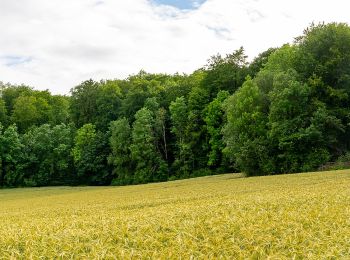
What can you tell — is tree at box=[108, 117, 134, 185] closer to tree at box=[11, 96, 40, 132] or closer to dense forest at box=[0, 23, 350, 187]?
dense forest at box=[0, 23, 350, 187]

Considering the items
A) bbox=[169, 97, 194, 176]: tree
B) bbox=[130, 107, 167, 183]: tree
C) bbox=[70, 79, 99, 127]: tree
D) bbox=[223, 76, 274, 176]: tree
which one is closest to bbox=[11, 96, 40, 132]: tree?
bbox=[70, 79, 99, 127]: tree

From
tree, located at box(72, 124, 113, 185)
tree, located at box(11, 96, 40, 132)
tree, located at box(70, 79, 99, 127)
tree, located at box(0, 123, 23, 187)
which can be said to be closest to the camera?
tree, located at box(72, 124, 113, 185)

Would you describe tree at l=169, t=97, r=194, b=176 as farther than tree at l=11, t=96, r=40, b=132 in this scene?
No

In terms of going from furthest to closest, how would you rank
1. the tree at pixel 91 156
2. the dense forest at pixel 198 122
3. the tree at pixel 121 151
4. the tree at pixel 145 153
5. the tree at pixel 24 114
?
the tree at pixel 24 114 < the tree at pixel 91 156 < the tree at pixel 121 151 < the tree at pixel 145 153 < the dense forest at pixel 198 122

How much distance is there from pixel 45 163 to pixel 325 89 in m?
53.9

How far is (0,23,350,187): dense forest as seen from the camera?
5034 cm

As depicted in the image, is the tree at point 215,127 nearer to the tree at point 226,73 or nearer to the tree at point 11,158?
the tree at point 226,73

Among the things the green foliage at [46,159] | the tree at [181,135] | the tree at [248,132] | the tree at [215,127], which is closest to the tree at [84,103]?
the green foliage at [46,159]

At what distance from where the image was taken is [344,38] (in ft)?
168

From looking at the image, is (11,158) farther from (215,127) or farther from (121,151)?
(215,127)

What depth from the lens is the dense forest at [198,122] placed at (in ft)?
165

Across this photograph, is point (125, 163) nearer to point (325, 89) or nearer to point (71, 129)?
point (71, 129)

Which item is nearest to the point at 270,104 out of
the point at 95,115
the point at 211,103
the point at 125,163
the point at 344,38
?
the point at 344,38

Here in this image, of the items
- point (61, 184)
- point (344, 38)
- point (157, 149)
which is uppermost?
point (344, 38)
